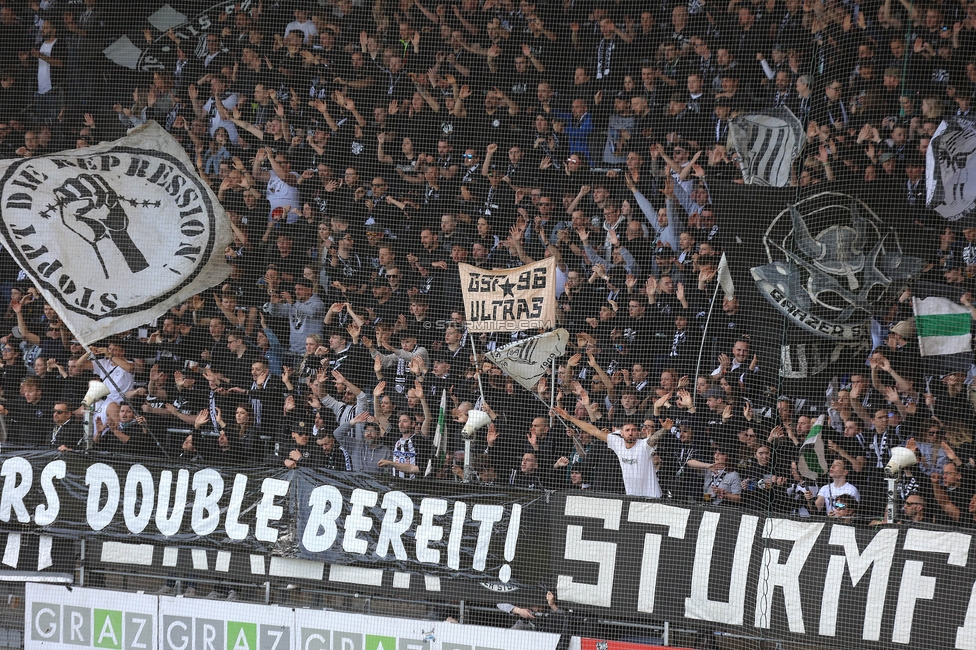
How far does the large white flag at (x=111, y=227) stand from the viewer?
30.4ft

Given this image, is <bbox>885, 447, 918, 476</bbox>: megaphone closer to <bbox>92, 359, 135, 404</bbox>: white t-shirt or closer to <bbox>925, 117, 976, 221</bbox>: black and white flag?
<bbox>925, 117, 976, 221</bbox>: black and white flag

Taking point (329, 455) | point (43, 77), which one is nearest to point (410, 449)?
point (329, 455)

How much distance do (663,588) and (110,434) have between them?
5137mm

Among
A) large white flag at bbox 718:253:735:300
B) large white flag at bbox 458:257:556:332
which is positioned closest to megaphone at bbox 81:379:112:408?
large white flag at bbox 458:257:556:332

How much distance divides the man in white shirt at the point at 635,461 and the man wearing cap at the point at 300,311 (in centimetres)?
289

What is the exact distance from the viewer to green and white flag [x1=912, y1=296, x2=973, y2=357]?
25.3 feet

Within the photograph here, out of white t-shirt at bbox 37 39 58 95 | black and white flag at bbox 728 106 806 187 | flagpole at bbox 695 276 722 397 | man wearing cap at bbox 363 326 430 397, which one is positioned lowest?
man wearing cap at bbox 363 326 430 397

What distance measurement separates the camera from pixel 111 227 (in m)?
9.34

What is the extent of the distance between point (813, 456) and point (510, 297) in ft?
8.96

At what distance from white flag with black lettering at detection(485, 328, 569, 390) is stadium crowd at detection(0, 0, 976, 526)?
0.39ft

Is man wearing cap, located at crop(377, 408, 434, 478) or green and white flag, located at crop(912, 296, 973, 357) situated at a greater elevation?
green and white flag, located at crop(912, 296, 973, 357)

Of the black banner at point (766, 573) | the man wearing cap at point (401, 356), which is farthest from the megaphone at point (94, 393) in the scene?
the black banner at point (766, 573)

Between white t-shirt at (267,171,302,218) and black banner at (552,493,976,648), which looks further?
white t-shirt at (267,171,302,218)

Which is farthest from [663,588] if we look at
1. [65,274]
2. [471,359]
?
[65,274]
